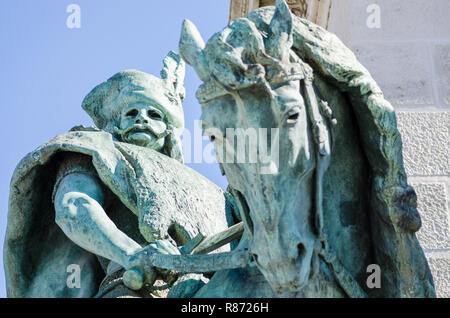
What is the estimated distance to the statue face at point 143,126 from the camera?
14.5 feet

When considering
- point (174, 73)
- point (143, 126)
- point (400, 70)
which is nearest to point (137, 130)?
point (143, 126)

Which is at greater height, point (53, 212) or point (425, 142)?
point (425, 142)

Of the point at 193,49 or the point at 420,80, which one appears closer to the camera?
the point at 193,49

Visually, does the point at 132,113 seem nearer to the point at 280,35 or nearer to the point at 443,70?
the point at 443,70

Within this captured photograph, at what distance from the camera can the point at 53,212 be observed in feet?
13.1

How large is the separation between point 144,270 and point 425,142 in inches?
54.2

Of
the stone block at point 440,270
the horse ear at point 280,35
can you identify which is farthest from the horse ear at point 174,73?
the horse ear at point 280,35

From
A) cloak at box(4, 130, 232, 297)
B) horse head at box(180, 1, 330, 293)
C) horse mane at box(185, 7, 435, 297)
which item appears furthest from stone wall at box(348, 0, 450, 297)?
horse head at box(180, 1, 330, 293)

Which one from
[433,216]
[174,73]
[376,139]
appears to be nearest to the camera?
[376,139]

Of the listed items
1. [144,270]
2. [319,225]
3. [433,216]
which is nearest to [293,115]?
[319,225]

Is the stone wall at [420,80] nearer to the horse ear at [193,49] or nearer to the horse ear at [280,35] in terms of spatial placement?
the horse ear at [280,35]

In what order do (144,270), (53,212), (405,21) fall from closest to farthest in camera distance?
1. (144,270)
2. (53,212)
3. (405,21)

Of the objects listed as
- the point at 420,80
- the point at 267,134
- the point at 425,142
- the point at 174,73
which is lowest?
the point at 267,134

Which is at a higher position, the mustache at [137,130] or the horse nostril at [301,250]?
the mustache at [137,130]
